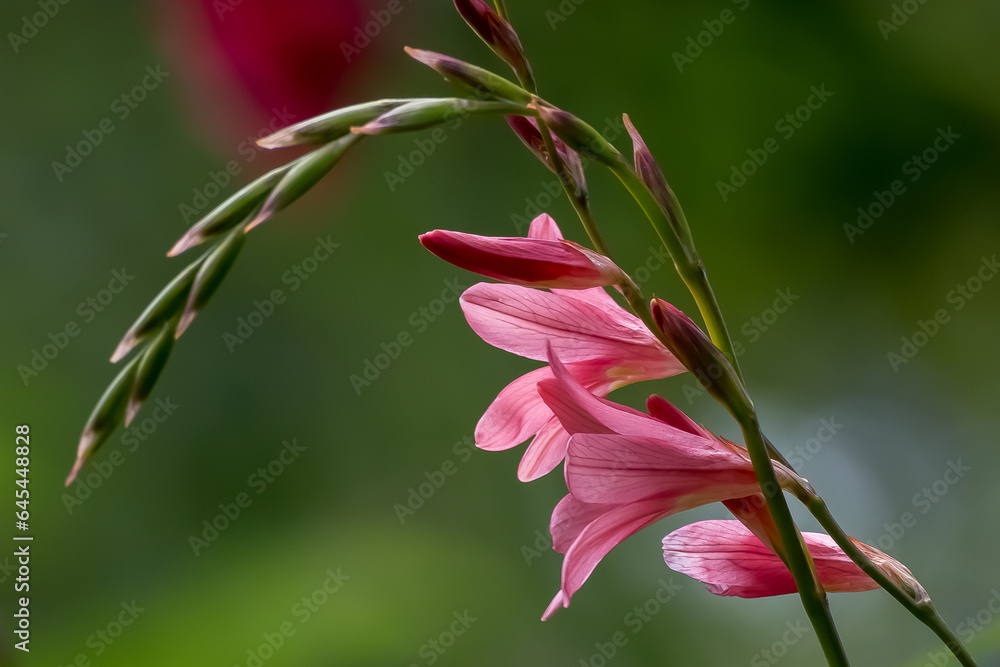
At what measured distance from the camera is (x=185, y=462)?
53.0 inches

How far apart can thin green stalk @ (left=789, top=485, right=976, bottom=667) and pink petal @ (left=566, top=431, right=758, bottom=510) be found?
38 millimetres

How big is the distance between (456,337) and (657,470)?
4.04 feet

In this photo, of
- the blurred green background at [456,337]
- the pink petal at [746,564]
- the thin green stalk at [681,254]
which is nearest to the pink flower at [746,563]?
the pink petal at [746,564]

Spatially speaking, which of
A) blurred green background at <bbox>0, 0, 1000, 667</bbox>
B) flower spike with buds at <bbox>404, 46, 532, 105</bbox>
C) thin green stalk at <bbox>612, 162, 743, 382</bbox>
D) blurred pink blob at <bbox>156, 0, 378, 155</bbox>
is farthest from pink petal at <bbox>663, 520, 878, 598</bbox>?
blurred pink blob at <bbox>156, 0, 378, 155</bbox>

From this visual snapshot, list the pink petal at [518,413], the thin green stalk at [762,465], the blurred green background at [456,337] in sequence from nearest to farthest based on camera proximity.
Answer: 1. the thin green stalk at [762,465]
2. the pink petal at [518,413]
3. the blurred green background at [456,337]

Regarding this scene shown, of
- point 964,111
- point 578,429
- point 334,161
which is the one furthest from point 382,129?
point 964,111

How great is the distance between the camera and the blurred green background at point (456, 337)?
46.8 inches

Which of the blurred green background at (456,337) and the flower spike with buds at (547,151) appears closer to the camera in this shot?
the flower spike with buds at (547,151)

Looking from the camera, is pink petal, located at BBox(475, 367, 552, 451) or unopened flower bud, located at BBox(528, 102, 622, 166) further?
pink petal, located at BBox(475, 367, 552, 451)

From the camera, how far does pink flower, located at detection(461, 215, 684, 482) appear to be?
354 mm

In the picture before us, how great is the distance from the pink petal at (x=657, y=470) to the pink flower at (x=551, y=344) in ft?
0.20

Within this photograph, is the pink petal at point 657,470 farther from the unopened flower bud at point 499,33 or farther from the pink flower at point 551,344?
the unopened flower bud at point 499,33

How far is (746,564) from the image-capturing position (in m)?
0.34

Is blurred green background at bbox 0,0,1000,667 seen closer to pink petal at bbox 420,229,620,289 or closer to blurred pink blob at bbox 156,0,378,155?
blurred pink blob at bbox 156,0,378,155
